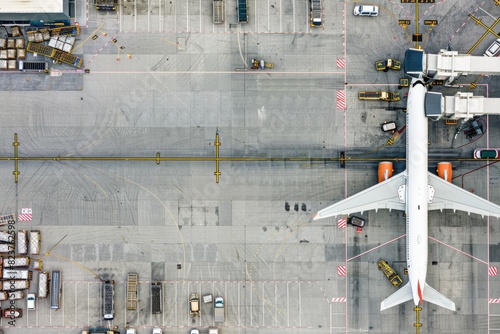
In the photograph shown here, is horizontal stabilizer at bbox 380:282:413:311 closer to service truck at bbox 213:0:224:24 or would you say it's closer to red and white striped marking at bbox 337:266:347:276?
red and white striped marking at bbox 337:266:347:276

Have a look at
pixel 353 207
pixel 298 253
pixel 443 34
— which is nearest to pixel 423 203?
pixel 353 207

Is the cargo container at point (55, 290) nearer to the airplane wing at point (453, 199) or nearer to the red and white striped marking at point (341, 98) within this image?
the red and white striped marking at point (341, 98)

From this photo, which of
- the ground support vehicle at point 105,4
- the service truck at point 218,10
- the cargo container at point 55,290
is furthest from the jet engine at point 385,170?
the cargo container at point 55,290

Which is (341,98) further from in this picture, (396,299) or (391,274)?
(396,299)

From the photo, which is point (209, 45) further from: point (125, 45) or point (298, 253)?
point (298, 253)

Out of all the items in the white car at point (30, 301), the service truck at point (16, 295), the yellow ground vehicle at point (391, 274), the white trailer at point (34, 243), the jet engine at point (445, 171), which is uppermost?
the jet engine at point (445, 171)
